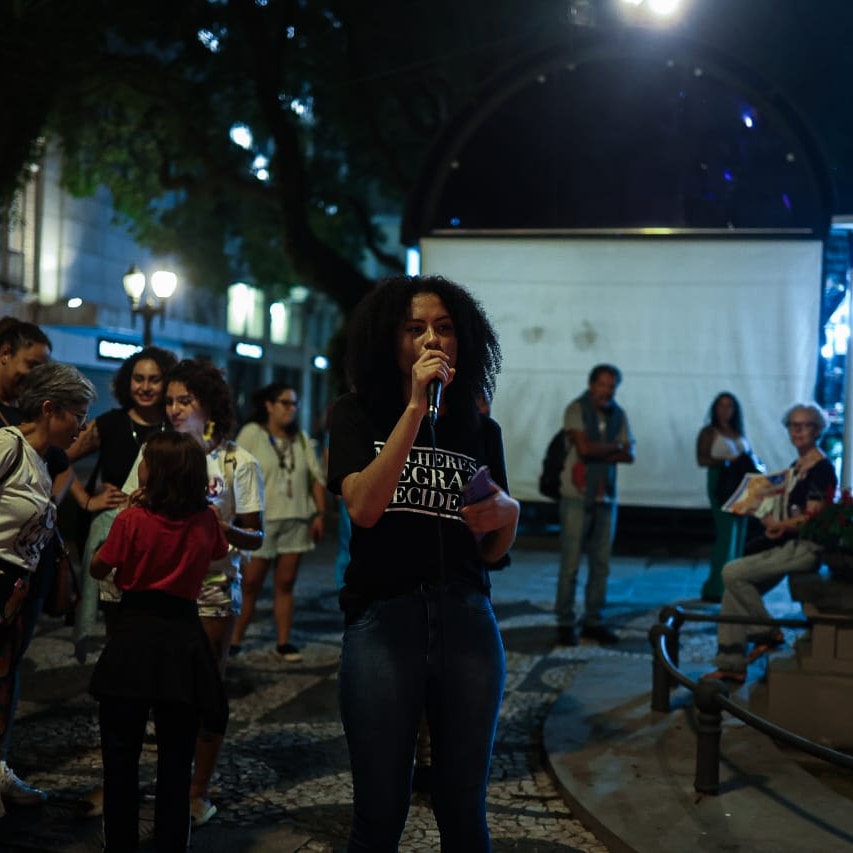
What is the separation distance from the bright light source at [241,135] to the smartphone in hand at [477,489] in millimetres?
18722

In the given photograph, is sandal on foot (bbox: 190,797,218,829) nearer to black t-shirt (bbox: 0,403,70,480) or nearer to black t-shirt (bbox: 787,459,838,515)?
black t-shirt (bbox: 0,403,70,480)

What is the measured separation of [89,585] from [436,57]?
15101 mm

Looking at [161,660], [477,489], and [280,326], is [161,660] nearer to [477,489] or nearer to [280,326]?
[477,489]

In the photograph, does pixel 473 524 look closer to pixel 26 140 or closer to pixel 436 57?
pixel 26 140

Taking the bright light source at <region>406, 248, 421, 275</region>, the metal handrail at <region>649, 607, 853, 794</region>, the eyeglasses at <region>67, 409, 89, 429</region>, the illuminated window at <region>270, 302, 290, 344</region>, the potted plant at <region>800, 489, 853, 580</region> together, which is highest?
the illuminated window at <region>270, 302, 290, 344</region>

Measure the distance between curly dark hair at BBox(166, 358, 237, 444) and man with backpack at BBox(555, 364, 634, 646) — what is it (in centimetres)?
387

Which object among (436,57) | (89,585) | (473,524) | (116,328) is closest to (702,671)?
(89,585)

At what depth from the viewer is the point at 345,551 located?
6.32 metres

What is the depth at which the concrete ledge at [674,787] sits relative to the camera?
4.49m

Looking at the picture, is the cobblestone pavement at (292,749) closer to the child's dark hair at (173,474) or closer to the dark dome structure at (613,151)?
the child's dark hair at (173,474)

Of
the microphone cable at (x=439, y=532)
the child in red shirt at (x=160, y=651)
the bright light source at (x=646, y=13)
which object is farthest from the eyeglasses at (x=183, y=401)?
the bright light source at (x=646, y=13)

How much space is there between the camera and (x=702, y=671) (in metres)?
7.31

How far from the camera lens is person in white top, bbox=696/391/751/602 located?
10141 mm

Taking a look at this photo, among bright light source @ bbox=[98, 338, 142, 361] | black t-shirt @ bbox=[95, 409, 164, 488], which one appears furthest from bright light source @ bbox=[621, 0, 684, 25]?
bright light source @ bbox=[98, 338, 142, 361]
